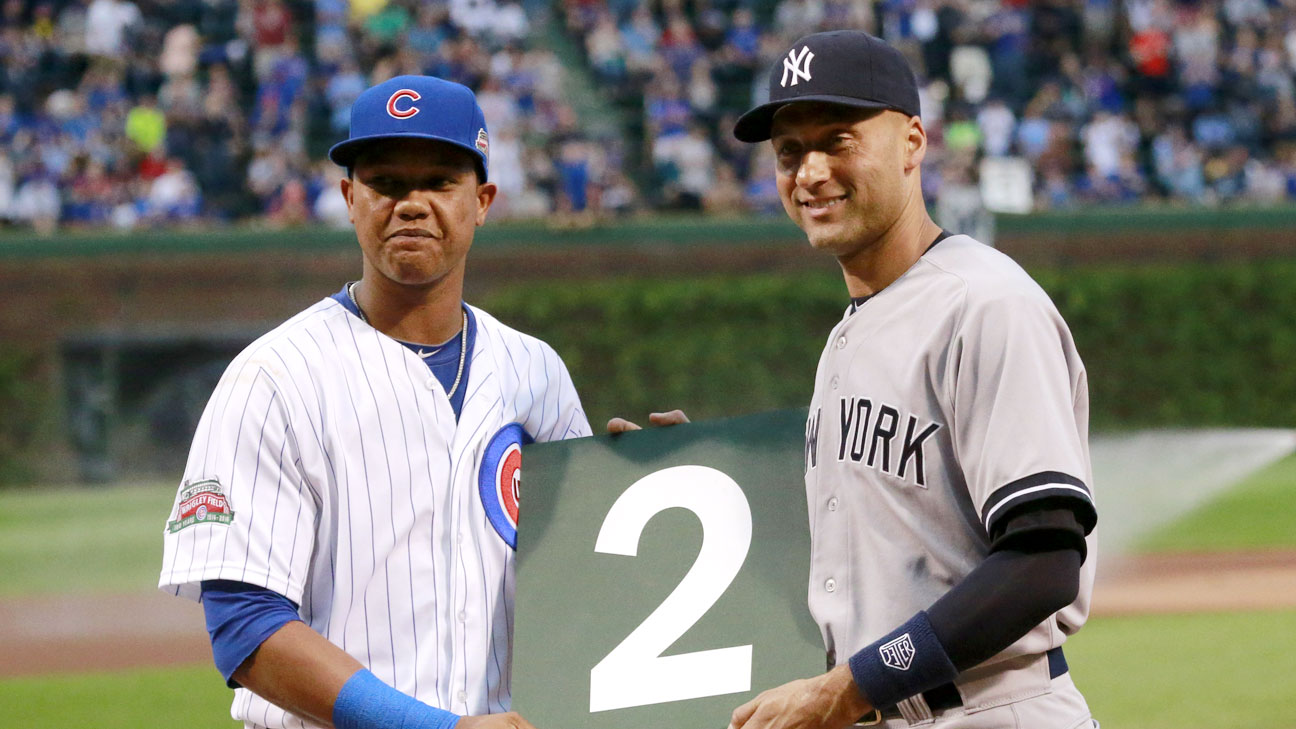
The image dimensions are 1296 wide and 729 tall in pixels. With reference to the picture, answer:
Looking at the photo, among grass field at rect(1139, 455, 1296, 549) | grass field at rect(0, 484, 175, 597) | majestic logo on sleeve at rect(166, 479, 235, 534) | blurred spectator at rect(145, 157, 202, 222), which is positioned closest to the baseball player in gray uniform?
majestic logo on sleeve at rect(166, 479, 235, 534)

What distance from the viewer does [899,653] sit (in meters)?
2.16

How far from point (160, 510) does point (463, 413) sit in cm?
1115

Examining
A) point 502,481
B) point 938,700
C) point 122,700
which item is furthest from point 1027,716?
point 122,700

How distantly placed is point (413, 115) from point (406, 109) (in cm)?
2

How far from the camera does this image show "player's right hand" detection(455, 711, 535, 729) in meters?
2.44

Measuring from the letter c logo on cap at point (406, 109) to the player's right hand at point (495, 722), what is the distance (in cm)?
108

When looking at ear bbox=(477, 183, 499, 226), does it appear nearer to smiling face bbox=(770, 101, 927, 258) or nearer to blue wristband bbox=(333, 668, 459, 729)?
smiling face bbox=(770, 101, 927, 258)

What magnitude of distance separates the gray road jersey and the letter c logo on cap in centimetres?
88

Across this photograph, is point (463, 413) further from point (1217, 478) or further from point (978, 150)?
point (978, 150)

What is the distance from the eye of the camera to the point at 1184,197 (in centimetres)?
1667

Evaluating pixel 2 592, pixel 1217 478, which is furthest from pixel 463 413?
pixel 1217 478

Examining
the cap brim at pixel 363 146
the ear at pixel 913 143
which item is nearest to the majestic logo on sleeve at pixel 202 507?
the cap brim at pixel 363 146

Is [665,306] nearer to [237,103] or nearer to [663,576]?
[237,103]

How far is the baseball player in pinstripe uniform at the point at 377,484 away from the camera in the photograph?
243 cm
